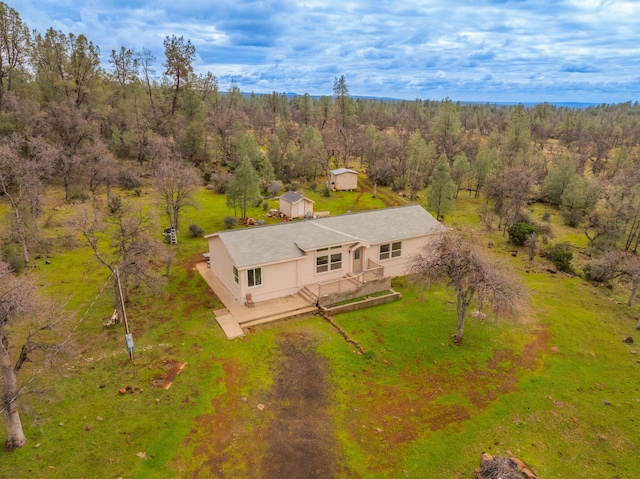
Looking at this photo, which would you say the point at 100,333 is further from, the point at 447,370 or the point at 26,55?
the point at 26,55

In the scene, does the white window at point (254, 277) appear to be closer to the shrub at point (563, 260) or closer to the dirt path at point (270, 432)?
the dirt path at point (270, 432)

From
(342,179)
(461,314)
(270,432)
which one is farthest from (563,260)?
(342,179)

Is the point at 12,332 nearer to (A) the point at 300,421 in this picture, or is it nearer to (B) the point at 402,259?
(A) the point at 300,421

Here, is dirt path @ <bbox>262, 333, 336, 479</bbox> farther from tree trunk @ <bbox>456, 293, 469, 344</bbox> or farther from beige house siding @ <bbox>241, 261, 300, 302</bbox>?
tree trunk @ <bbox>456, 293, 469, 344</bbox>

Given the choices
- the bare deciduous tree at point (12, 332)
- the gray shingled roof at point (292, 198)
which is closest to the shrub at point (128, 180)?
the gray shingled roof at point (292, 198)

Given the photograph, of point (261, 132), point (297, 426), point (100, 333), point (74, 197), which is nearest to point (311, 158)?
point (261, 132)

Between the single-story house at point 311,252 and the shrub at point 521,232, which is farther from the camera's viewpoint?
the shrub at point 521,232

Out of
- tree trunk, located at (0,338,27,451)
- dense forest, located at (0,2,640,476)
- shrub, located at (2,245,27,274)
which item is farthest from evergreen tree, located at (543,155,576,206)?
shrub, located at (2,245,27,274)
